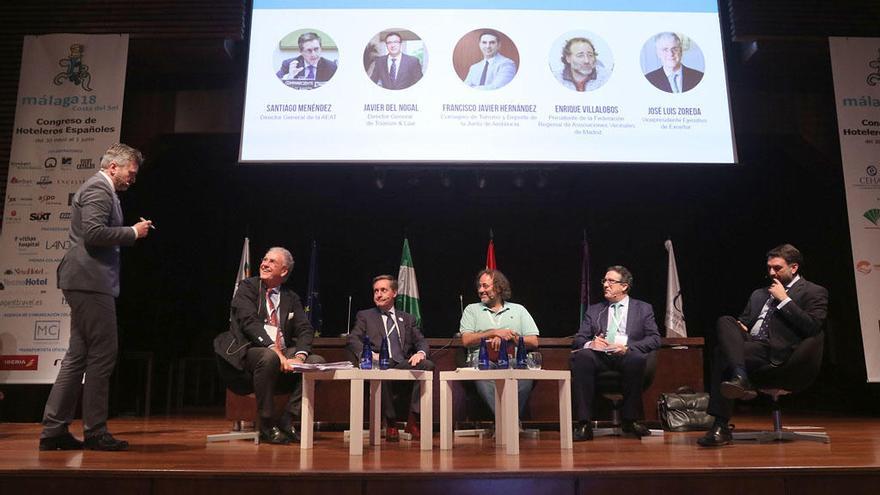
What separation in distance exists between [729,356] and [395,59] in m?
3.26

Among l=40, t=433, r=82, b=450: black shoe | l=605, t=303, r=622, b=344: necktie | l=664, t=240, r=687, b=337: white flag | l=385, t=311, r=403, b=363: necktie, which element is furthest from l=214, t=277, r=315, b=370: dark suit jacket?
l=664, t=240, r=687, b=337: white flag

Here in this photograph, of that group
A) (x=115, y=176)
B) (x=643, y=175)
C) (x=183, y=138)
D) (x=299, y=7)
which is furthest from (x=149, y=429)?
(x=643, y=175)

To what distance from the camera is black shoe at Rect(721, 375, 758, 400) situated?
322 centimetres

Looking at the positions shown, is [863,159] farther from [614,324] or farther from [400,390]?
[400,390]

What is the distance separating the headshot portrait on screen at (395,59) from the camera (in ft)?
17.4

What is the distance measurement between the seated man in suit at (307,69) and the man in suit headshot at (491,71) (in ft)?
3.49

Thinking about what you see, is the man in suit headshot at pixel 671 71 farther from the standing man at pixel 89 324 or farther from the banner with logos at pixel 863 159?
the standing man at pixel 89 324

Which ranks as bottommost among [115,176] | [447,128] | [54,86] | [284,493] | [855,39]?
[284,493]

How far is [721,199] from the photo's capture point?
7535mm

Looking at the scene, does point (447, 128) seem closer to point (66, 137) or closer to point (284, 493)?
point (66, 137)

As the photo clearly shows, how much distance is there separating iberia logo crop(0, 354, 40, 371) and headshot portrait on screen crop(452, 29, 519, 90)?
12.5ft

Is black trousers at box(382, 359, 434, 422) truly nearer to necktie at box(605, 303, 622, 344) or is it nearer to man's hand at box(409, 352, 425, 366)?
man's hand at box(409, 352, 425, 366)

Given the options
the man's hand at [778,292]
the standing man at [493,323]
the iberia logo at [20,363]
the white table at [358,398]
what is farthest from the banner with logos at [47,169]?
the man's hand at [778,292]

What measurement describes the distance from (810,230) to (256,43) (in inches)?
213
